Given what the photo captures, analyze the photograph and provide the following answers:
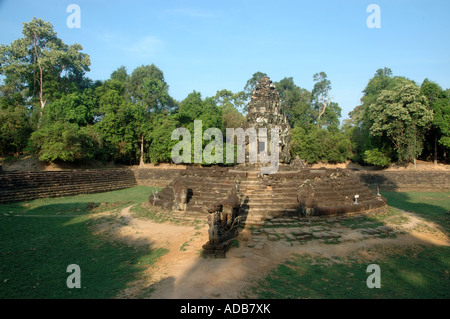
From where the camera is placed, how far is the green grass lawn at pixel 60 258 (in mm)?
4824

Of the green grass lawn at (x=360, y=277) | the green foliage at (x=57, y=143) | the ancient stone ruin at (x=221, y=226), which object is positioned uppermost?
the green foliage at (x=57, y=143)

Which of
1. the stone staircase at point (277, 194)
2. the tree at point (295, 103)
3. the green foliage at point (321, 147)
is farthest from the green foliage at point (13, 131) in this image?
the tree at point (295, 103)

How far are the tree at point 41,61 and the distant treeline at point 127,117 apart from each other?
0.11m

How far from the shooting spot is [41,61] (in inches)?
1169

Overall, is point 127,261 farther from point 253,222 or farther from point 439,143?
point 439,143

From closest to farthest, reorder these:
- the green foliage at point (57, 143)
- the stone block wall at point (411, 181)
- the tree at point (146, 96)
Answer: the stone block wall at point (411, 181), the green foliage at point (57, 143), the tree at point (146, 96)

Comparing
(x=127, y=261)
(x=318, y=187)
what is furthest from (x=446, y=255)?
(x=127, y=261)

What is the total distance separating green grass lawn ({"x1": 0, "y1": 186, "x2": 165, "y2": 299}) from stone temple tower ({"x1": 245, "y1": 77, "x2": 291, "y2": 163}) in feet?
32.0

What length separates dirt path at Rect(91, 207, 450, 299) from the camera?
4669mm

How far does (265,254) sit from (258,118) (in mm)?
9886

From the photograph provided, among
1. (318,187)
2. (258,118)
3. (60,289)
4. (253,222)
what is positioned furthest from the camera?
(258,118)

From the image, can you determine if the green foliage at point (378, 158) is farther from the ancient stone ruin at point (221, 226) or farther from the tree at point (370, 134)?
the ancient stone ruin at point (221, 226)

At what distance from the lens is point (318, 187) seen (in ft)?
37.1

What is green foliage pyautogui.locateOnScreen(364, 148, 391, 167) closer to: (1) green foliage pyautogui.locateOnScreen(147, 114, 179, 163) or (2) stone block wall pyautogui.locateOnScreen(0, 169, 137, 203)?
(1) green foliage pyautogui.locateOnScreen(147, 114, 179, 163)
